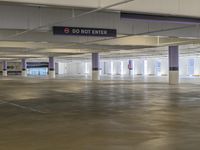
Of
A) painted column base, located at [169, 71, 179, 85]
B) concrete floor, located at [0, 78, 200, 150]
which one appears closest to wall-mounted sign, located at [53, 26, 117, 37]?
concrete floor, located at [0, 78, 200, 150]

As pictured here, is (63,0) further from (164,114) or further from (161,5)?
(164,114)

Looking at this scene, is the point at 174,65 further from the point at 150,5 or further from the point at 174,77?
the point at 150,5

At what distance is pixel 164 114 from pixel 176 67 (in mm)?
26913

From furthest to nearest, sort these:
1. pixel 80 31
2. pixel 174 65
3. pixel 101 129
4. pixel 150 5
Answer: pixel 174 65
pixel 80 31
pixel 150 5
pixel 101 129

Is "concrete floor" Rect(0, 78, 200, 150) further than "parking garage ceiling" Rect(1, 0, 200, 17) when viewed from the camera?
No

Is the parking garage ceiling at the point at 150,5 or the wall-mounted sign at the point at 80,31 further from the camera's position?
the wall-mounted sign at the point at 80,31

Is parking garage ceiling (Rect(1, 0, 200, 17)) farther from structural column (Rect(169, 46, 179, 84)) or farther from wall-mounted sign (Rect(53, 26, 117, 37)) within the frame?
structural column (Rect(169, 46, 179, 84))

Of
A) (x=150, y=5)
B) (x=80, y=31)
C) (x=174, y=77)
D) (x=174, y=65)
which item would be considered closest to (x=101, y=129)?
(x=150, y=5)

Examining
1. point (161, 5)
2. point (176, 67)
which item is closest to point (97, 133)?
point (161, 5)

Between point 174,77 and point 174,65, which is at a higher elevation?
point 174,65

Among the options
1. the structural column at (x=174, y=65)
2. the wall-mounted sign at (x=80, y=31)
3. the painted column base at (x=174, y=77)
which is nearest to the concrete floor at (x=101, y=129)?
the wall-mounted sign at (x=80, y=31)

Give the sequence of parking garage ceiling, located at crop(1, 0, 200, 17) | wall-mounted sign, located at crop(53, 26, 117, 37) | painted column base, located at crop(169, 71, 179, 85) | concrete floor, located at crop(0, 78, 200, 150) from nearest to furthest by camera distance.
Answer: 1. concrete floor, located at crop(0, 78, 200, 150)
2. parking garage ceiling, located at crop(1, 0, 200, 17)
3. wall-mounted sign, located at crop(53, 26, 117, 37)
4. painted column base, located at crop(169, 71, 179, 85)

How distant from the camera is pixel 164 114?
13.3 meters

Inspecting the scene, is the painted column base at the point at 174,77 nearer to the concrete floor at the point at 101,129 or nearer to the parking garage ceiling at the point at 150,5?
the concrete floor at the point at 101,129
